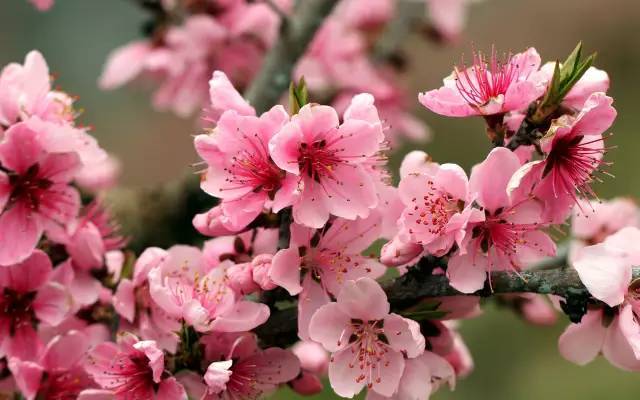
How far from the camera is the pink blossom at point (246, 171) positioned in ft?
3.34

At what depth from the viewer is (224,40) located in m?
1.94

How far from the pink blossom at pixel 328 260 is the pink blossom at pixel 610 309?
25cm

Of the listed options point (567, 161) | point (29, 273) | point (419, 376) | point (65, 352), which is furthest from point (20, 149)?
point (567, 161)

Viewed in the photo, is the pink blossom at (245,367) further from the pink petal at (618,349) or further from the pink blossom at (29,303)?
the pink petal at (618,349)

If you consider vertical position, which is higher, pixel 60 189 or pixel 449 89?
pixel 449 89

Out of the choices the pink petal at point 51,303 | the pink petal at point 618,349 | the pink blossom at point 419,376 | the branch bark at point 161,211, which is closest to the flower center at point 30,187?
the pink petal at point 51,303

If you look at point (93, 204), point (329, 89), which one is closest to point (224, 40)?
point (329, 89)

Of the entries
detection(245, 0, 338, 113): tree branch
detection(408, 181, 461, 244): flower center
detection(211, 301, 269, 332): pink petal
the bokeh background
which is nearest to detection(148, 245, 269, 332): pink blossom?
detection(211, 301, 269, 332): pink petal

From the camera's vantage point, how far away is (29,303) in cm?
124

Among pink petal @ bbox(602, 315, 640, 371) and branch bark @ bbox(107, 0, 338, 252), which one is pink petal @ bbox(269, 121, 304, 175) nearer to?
pink petal @ bbox(602, 315, 640, 371)

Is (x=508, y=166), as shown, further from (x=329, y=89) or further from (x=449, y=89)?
(x=329, y=89)

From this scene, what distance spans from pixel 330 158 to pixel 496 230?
21 centimetres

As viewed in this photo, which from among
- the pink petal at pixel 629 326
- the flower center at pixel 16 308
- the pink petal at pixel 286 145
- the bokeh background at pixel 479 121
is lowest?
the bokeh background at pixel 479 121

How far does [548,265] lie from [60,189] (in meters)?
0.88
